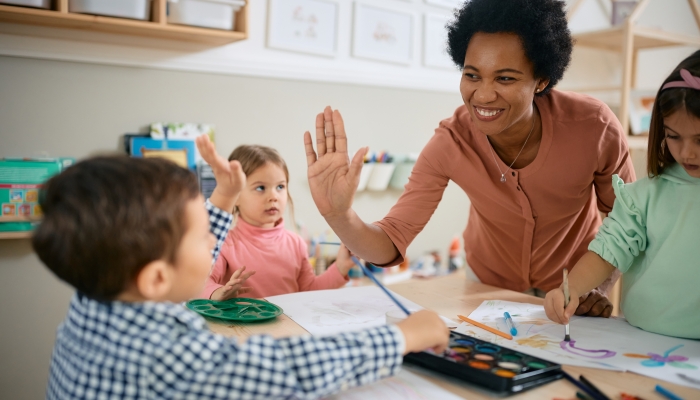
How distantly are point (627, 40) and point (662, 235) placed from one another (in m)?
1.83

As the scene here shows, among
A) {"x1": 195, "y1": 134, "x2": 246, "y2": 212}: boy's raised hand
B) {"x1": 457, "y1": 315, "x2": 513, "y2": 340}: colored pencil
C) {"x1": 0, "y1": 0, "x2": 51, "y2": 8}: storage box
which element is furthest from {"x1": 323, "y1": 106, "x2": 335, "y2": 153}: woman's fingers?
{"x1": 0, "y1": 0, "x2": 51, "y2": 8}: storage box

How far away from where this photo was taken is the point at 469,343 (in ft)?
2.94

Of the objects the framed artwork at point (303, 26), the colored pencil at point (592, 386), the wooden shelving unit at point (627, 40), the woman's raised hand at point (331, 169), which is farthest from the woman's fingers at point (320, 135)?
the wooden shelving unit at point (627, 40)

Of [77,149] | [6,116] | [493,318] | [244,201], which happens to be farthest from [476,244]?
[6,116]

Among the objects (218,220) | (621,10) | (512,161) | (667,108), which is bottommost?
(218,220)

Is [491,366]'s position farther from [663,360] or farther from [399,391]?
[663,360]

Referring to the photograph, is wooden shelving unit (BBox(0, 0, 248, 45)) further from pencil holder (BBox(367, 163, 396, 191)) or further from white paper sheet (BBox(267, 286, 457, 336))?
white paper sheet (BBox(267, 286, 457, 336))

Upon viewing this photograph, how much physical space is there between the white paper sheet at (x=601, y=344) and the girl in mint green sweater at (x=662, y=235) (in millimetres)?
37

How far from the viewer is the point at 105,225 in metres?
0.63

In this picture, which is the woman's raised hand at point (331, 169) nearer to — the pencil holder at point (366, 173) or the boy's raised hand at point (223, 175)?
the boy's raised hand at point (223, 175)

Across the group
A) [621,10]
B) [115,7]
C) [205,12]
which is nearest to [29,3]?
[115,7]

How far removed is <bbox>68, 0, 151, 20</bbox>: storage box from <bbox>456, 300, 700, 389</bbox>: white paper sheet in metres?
1.40

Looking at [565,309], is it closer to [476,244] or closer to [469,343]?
[469,343]

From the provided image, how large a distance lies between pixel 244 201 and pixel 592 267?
0.96 meters
